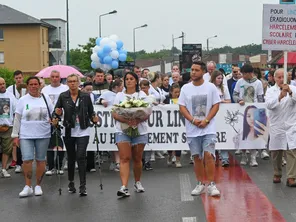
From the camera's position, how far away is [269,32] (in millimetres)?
11469

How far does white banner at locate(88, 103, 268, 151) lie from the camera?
529 inches

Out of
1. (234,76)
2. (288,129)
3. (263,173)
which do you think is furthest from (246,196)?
(234,76)

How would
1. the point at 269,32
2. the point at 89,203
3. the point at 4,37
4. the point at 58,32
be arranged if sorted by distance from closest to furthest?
the point at 89,203
the point at 269,32
the point at 4,37
the point at 58,32

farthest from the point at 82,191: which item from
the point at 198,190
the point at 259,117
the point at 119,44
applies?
the point at 119,44

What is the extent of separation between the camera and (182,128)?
44.8 ft

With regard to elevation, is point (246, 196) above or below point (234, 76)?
below

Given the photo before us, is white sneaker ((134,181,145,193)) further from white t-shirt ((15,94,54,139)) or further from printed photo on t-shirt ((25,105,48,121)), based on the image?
printed photo on t-shirt ((25,105,48,121))

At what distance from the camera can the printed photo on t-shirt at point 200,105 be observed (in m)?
9.48

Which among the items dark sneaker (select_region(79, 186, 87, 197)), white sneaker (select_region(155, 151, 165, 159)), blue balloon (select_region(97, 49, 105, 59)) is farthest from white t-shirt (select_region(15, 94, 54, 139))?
blue balloon (select_region(97, 49, 105, 59))

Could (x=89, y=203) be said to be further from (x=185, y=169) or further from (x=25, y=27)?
(x=25, y=27)

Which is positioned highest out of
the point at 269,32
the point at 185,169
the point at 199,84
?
the point at 269,32

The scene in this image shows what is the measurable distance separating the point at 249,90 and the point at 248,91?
1.2 inches

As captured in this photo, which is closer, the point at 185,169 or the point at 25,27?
Result: the point at 185,169

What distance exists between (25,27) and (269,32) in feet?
256
